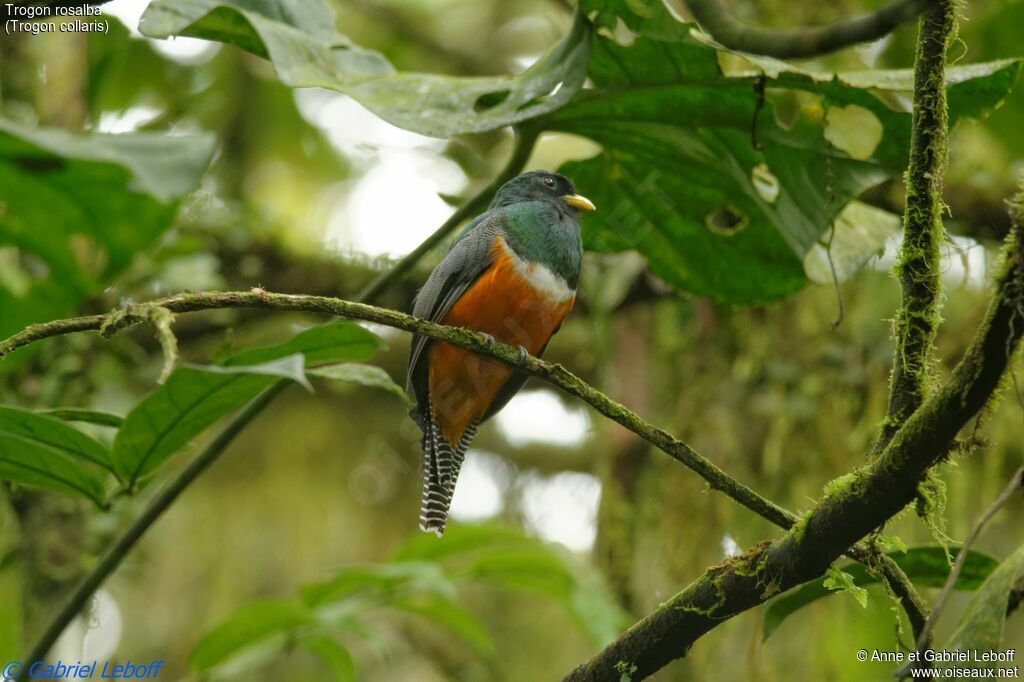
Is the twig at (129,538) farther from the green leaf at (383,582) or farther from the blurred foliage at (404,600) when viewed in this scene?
the green leaf at (383,582)

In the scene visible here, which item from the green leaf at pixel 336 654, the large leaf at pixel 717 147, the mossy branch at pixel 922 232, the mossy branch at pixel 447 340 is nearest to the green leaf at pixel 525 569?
the green leaf at pixel 336 654

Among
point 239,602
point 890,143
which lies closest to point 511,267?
point 890,143

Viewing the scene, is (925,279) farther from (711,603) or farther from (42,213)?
(42,213)

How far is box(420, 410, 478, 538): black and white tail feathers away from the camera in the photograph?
3.50 meters

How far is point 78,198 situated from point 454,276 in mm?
1338

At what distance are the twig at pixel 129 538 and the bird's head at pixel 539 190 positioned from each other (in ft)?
5.44

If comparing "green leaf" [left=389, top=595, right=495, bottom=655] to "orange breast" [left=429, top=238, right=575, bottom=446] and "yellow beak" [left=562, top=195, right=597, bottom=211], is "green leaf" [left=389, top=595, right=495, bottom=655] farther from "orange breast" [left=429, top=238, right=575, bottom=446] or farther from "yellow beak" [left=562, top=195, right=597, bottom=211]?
"yellow beak" [left=562, top=195, right=597, bottom=211]

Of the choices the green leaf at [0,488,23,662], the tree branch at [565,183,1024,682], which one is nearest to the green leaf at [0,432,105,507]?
the green leaf at [0,488,23,662]

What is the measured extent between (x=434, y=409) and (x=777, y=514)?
2.11 metres

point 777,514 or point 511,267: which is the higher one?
point 511,267

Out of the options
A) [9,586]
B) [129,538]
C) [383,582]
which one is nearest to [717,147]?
[383,582]

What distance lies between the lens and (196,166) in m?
1.75

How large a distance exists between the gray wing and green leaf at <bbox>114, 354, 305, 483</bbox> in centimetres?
136

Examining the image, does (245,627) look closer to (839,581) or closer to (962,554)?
(839,581)
